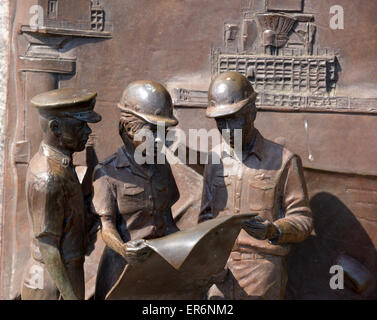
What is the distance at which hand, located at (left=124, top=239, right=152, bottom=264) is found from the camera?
4402 mm

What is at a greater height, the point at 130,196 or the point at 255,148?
the point at 255,148

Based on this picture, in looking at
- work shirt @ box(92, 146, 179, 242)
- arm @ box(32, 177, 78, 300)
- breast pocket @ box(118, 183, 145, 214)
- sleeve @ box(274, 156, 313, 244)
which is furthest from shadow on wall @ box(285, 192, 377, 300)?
arm @ box(32, 177, 78, 300)

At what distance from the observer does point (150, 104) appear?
15.2ft

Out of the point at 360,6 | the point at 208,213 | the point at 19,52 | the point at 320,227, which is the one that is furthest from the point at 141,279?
the point at 360,6

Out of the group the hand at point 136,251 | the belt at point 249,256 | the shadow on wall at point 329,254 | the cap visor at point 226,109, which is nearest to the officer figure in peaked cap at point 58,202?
the hand at point 136,251

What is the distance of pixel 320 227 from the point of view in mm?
5957

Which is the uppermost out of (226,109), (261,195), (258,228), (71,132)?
(226,109)

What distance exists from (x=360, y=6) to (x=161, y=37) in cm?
162

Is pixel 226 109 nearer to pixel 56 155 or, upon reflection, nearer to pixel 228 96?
pixel 228 96

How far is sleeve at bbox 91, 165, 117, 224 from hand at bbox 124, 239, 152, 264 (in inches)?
14.2

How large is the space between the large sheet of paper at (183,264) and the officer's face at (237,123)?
651 mm

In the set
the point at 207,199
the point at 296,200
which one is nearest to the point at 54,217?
the point at 207,199

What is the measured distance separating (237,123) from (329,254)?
166cm

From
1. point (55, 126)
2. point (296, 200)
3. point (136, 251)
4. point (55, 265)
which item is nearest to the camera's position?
point (136, 251)
